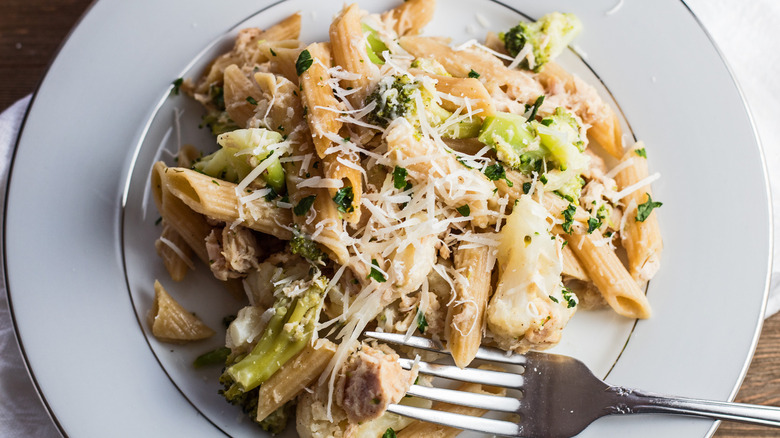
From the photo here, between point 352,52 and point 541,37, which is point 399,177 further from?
point 541,37

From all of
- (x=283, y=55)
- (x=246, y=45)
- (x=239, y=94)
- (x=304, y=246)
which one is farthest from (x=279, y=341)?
(x=246, y=45)

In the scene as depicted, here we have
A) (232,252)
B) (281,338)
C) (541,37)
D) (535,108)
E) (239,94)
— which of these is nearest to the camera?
(281,338)

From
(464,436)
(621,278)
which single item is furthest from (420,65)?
(464,436)

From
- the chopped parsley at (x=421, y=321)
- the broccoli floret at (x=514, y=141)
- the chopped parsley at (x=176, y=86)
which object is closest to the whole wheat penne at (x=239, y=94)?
the chopped parsley at (x=176, y=86)

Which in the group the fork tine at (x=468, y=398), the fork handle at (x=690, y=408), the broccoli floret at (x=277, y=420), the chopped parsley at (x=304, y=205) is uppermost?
the chopped parsley at (x=304, y=205)

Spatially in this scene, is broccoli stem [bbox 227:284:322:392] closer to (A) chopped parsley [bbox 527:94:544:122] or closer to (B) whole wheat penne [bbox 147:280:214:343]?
(B) whole wheat penne [bbox 147:280:214:343]

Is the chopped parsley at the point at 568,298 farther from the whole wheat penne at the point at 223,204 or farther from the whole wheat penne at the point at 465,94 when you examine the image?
the whole wheat penne at the point at 223,204
